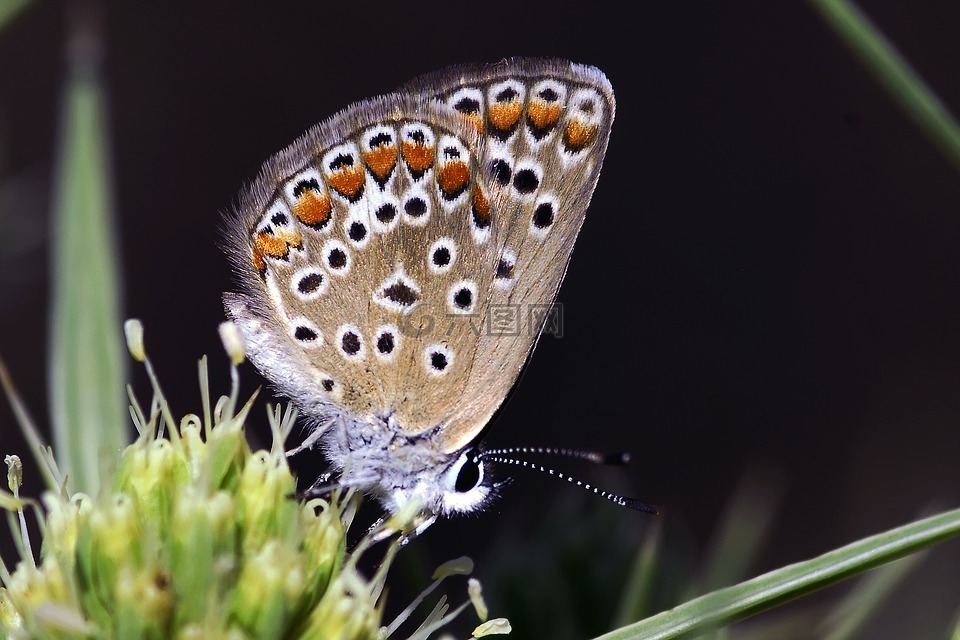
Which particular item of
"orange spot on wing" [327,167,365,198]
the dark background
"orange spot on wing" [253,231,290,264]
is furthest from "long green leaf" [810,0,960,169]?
the dark background

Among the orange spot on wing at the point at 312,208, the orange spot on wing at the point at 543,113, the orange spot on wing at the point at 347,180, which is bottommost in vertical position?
the orange spot on wing at the point at 312,208

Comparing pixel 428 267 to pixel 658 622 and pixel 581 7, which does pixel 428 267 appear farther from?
pixel 581 7

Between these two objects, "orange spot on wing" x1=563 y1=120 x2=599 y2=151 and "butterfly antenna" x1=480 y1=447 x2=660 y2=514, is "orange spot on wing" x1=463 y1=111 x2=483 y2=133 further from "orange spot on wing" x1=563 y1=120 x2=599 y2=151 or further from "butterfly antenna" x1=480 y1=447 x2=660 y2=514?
"butterfly antenna" x1=480 y1=447 x2=660 y2=514

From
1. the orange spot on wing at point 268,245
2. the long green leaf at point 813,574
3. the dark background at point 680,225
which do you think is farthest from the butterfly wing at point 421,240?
the dark background at point 680,225

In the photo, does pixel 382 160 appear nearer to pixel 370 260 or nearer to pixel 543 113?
pixel 370 260

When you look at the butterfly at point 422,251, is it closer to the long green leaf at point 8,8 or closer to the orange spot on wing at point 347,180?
the orange spot on wing at point 347,180

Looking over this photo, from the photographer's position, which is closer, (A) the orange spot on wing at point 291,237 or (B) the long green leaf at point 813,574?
(B) the long green leaf at point 813,574
